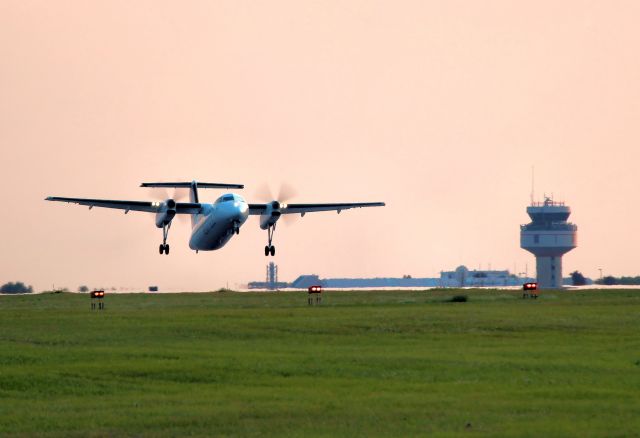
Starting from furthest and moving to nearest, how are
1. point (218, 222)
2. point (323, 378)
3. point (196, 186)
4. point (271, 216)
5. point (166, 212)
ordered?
point (196, 186) → point (166, 212) → point (271, 216) → point (218, 222) → point (323, 378)

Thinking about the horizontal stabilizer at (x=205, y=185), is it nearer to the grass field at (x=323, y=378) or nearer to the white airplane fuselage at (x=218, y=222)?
the white airplane fuselage at (x=218, y=222)

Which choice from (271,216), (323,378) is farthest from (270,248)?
(323,378)

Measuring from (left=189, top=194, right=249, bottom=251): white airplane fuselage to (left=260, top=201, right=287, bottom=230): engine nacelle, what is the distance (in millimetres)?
3413

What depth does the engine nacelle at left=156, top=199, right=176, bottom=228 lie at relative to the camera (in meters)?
108

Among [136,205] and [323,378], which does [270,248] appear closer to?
[136,205]

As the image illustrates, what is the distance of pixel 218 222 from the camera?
9788 centimetres

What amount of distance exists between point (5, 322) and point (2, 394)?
29344 mm

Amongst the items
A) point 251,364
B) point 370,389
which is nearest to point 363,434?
point 370,389

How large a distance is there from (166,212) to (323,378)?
7614 centimetres

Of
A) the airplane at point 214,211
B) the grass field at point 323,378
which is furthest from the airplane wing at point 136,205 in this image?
the grass field at point 323,378

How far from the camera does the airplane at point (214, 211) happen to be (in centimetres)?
9706

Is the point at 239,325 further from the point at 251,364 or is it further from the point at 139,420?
the point at 139,420

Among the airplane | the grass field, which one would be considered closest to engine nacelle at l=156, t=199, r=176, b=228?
the airplane

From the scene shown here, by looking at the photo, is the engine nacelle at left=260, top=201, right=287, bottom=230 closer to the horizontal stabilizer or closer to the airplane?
the airplane
